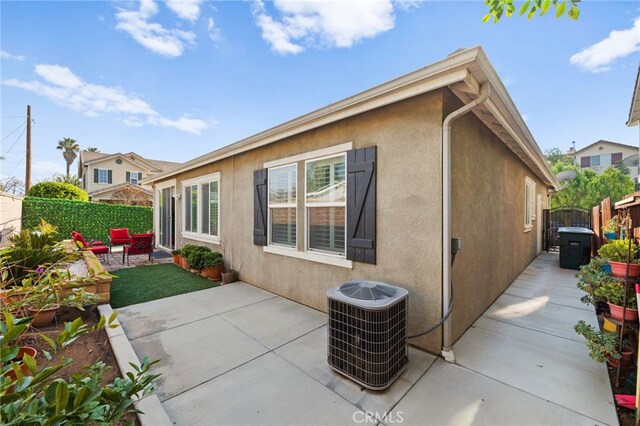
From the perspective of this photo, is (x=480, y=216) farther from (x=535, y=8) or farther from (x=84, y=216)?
(x=84, y=216)

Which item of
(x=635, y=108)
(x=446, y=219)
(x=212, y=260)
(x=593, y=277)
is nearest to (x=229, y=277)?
(x=212, y=260)

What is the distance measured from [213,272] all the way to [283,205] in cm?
289

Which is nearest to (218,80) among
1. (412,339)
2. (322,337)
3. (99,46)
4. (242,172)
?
(99,46)

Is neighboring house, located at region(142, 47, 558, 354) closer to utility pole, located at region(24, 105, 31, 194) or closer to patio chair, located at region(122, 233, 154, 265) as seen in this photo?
patio chair, located at region(122, 233, 154, 265)

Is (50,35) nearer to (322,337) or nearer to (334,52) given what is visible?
(334,52)

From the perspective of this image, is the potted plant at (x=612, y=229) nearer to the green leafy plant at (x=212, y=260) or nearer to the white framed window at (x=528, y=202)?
the white framed window at (x=528, y=202)

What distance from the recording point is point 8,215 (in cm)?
835

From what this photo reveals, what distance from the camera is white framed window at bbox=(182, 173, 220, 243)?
7.25m

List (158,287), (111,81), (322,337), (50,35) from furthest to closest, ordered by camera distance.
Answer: (111,81) < (50,35) < (158,287) < (322,337)

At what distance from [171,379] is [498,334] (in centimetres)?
401

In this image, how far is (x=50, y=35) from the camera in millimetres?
7145

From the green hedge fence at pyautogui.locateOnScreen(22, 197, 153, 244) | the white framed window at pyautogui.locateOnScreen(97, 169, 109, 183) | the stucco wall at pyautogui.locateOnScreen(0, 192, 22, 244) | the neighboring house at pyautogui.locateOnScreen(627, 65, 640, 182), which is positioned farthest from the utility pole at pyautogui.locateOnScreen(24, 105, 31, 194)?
the neighboring house at pyautogui.locateOnScreen(627, 65, 640, 182)
